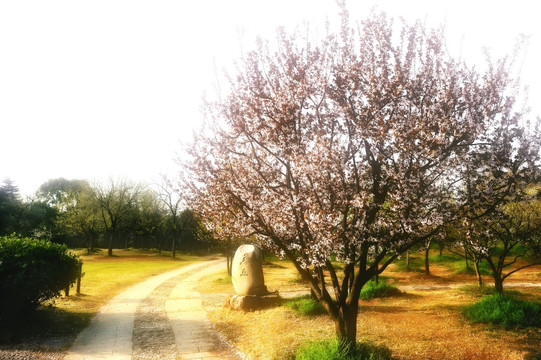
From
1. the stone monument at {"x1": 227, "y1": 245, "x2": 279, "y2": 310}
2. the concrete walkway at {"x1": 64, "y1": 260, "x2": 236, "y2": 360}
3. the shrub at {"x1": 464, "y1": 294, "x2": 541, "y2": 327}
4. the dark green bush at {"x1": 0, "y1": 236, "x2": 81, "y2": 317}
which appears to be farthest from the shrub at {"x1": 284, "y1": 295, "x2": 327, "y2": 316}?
the dark green bush at {"x1": 0, "y1": 236, "x2": 81, "y2": 317}

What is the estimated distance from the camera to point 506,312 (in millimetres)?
9719

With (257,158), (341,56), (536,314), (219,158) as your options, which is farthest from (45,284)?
(536,314)

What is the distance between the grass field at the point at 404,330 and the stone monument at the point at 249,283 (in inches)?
18.0

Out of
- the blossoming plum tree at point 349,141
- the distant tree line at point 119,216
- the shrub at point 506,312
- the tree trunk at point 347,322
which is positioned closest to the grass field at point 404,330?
the shrub at point 506,312

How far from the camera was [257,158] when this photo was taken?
6.79 meters

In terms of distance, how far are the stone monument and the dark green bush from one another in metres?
6.33

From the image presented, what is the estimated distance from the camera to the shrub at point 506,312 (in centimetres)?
935

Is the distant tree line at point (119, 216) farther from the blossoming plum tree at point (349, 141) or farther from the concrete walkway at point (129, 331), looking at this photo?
the blossoming plum tree at point (349, 141)

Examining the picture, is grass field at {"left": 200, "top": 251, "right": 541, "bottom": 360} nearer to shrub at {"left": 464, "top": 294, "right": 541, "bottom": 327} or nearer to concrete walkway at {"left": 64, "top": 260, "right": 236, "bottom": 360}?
shrub at {"left": 464, "top": 294, "right": 541, "bottom": 327}

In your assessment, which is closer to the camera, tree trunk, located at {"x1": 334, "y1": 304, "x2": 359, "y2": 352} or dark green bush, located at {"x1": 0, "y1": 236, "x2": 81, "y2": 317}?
tree trunk, located at {"x1": 334, "y1": 304, "x2": 359, "y2": 352}

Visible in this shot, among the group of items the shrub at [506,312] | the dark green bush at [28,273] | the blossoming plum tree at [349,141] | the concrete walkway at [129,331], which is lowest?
the concrete walkway at [129,331]

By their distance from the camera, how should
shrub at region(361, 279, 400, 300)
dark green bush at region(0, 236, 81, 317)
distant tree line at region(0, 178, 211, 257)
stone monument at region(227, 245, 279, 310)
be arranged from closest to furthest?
dark green bush at region(0, 236, 81, 317)
stone monument at region(227, 245, 279, 310)
shrub at region(361, 279, 400, 300)
distant tree line at region(0, 178, 211, 257)

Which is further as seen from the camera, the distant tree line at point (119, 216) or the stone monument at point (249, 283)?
the distant tree line at point (119, 216)

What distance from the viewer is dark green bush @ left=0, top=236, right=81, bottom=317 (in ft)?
32.1
